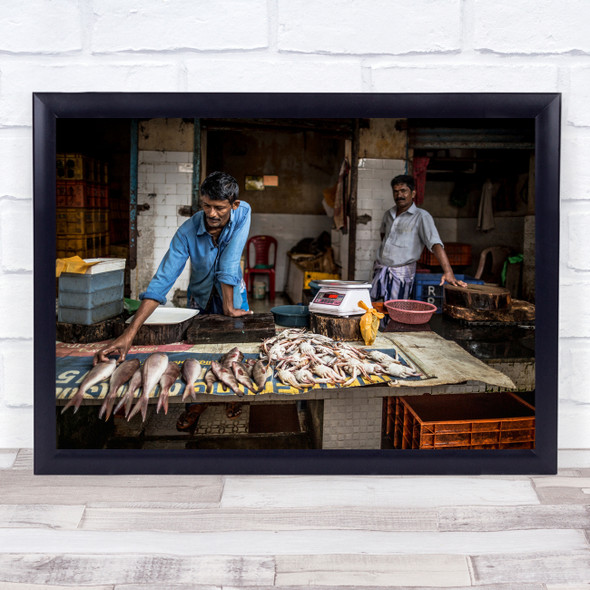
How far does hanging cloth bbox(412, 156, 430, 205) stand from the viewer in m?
2.21

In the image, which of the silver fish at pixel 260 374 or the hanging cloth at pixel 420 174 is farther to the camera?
the hanging cloth at pixel 420 174

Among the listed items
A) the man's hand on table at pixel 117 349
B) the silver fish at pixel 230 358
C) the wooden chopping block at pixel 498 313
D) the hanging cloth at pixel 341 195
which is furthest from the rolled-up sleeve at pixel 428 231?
the man's hand on table at pixel 117 349

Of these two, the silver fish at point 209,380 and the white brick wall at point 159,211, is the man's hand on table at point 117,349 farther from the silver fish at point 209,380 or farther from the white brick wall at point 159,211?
the silver fish at point 209,380

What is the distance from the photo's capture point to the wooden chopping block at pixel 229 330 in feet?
6.66

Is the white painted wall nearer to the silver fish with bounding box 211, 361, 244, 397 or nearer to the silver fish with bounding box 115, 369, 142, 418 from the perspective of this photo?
the silver fish with bounding box 115, 369, 142, 418

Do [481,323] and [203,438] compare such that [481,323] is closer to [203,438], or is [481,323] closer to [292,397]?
[292,397]

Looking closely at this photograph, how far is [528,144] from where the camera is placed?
188 cm

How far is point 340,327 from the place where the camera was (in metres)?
2.05

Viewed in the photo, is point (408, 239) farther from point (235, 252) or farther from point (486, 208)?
point (235, 252)

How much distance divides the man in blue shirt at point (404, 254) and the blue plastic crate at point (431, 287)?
0.02 m

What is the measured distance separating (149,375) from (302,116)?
1149 millimetres
